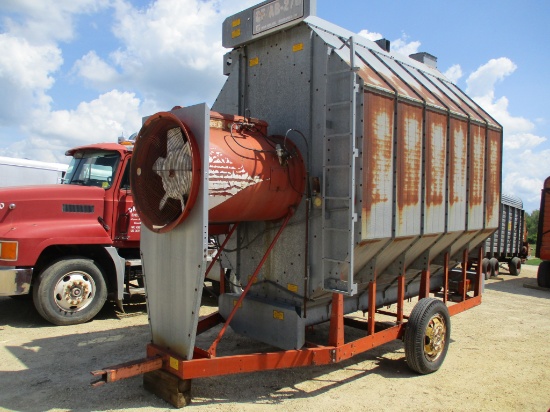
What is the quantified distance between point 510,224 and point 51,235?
1587 centimetres

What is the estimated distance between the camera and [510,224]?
18.1m

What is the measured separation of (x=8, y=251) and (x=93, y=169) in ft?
6.60

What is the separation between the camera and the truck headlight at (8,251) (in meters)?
7.32

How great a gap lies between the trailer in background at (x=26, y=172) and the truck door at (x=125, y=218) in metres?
6.46

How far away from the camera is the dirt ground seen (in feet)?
16.0

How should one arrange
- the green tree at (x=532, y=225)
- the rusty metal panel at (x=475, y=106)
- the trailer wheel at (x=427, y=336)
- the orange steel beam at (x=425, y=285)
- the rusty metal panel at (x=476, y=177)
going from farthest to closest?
the green tree at (x=532, y=225) → the rusty metal panel at (x=475, y=106) → the rusty metal panel at (x=476, y=177) → the orange steel beam at (x=425, y=285) → the trailer wheel at (x=427, y=336)

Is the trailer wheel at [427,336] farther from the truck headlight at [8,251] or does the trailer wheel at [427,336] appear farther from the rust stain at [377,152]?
the truck headlight at [8,251]

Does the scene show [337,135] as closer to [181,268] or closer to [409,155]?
[409,155]

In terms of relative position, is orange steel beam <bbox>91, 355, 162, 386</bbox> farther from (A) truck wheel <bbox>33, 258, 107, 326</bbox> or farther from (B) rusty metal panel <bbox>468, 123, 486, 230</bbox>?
(B) rusty metal panel <bbox>468, 123, 486, 230</bbox>

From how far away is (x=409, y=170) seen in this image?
5645mm

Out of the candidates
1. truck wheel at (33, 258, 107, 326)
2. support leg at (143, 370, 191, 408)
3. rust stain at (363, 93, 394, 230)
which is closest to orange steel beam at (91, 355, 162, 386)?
support leg at (143, 370, 191, 408)

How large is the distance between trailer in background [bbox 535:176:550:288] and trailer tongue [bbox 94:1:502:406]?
923 centimetres

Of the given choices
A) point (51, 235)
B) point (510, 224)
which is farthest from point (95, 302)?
point (510, 224)

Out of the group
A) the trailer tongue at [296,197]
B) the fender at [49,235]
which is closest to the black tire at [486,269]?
the trailer tongue at [296,197]
